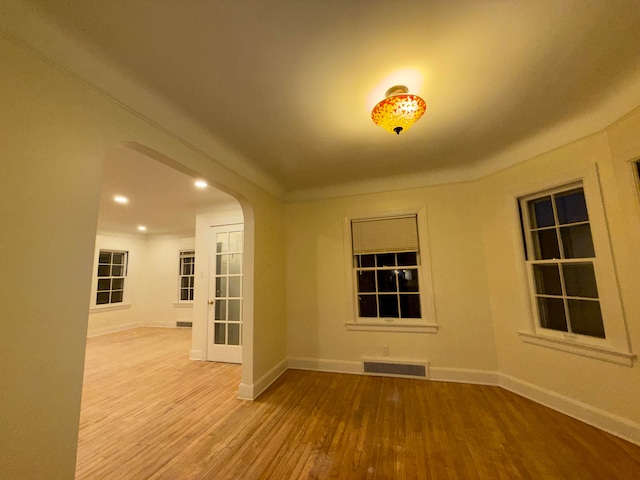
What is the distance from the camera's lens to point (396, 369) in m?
3.33

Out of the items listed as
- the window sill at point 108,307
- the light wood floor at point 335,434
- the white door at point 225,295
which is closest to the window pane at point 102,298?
the window sill at point 108,307

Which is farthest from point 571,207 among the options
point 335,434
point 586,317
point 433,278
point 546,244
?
point 335,434

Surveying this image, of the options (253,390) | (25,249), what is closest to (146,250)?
(253,390)

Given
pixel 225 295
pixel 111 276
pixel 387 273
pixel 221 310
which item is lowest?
pixel 221 310

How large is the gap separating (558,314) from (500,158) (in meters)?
1.76

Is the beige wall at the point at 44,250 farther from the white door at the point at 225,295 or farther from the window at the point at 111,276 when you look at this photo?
the window at the point at 111,276

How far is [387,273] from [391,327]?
718mm

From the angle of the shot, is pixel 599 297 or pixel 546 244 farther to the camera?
pixel 546 244

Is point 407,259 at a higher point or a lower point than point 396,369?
higher

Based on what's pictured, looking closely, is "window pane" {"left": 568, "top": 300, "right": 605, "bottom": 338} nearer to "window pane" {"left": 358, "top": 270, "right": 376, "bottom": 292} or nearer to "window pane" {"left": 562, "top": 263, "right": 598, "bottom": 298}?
"window pane" {"left": 562, "top": 263, "right": 598, "bottom": 298}

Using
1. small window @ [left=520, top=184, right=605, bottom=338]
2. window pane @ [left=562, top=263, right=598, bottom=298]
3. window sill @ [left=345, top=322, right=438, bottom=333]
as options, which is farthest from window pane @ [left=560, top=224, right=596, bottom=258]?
window sill @ [left=345, top=322, right=438, bottom=333]

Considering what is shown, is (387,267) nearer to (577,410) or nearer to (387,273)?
(387,273)

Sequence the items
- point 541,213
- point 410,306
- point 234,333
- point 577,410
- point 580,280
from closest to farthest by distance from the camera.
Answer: point 577,410 < point 580,280 < point 541,213 < point 410,306 < point 234,333

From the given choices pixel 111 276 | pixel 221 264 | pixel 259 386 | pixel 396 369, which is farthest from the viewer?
pixel 111 276
